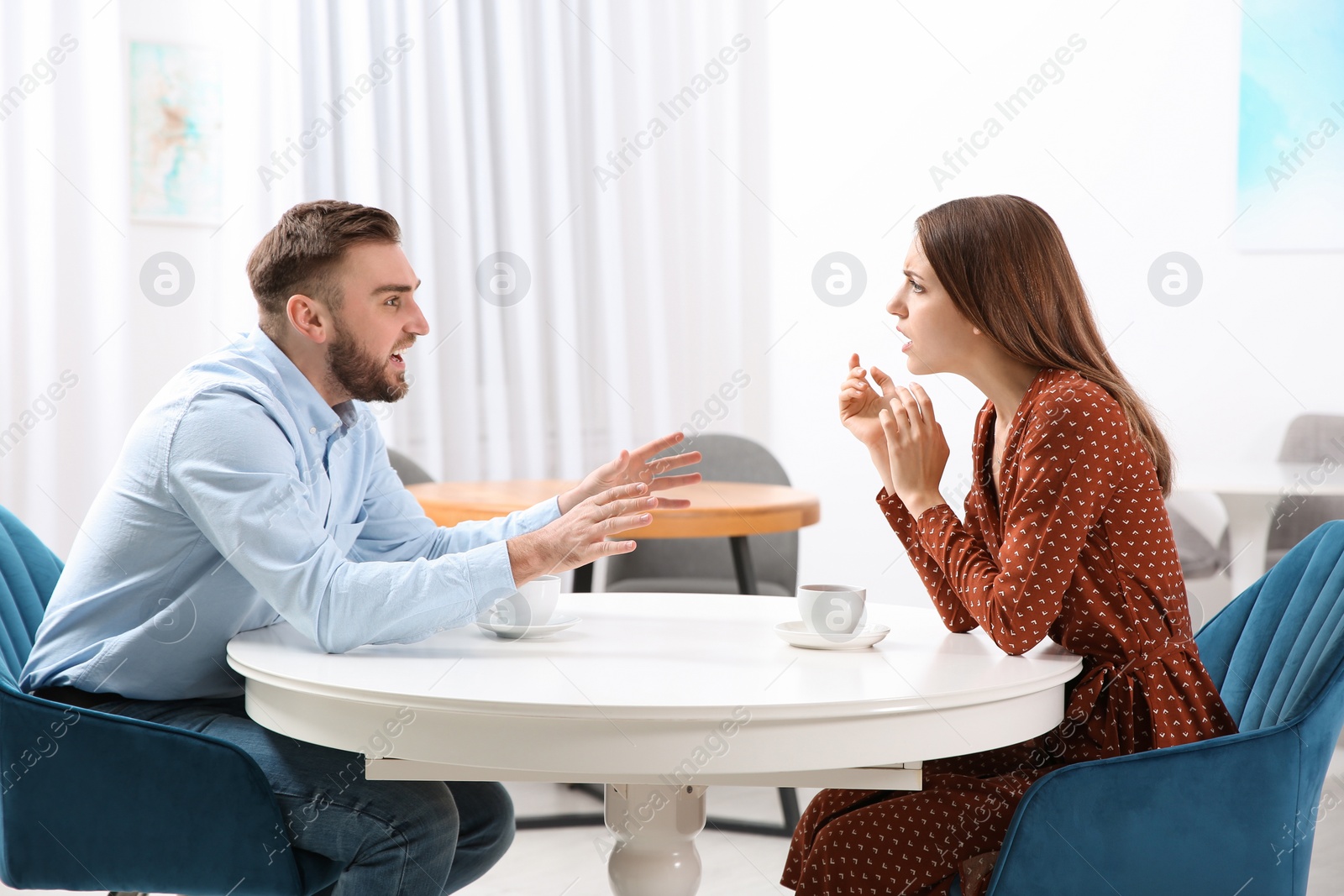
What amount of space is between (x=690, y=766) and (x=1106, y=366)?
0.83 m

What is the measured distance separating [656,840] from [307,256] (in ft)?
3.25

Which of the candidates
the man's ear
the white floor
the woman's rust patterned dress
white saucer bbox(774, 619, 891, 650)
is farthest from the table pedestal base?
the white floor

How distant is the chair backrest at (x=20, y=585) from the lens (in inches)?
68.9

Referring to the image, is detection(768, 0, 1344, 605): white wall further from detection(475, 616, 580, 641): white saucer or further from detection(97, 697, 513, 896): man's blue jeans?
detection(97, 697, 513, 896): man's blue jeans

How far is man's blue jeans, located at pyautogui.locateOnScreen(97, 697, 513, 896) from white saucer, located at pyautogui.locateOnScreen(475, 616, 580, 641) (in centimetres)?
22

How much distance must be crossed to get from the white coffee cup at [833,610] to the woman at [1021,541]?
0.13 metres

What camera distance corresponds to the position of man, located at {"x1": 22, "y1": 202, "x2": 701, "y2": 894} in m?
1.46

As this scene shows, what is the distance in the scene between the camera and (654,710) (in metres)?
1.15

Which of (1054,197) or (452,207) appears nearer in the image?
(1054,197)

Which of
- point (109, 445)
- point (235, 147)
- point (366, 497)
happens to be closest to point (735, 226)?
point (235, 147)

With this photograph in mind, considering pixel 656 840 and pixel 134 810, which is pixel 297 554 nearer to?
pixel 134 810

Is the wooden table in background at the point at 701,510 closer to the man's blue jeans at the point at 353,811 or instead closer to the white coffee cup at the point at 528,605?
the white coffee cup at the point at 528,605

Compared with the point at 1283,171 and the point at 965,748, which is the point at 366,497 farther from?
the point at 1283,171

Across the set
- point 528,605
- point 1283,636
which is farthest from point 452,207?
point 1283,636
